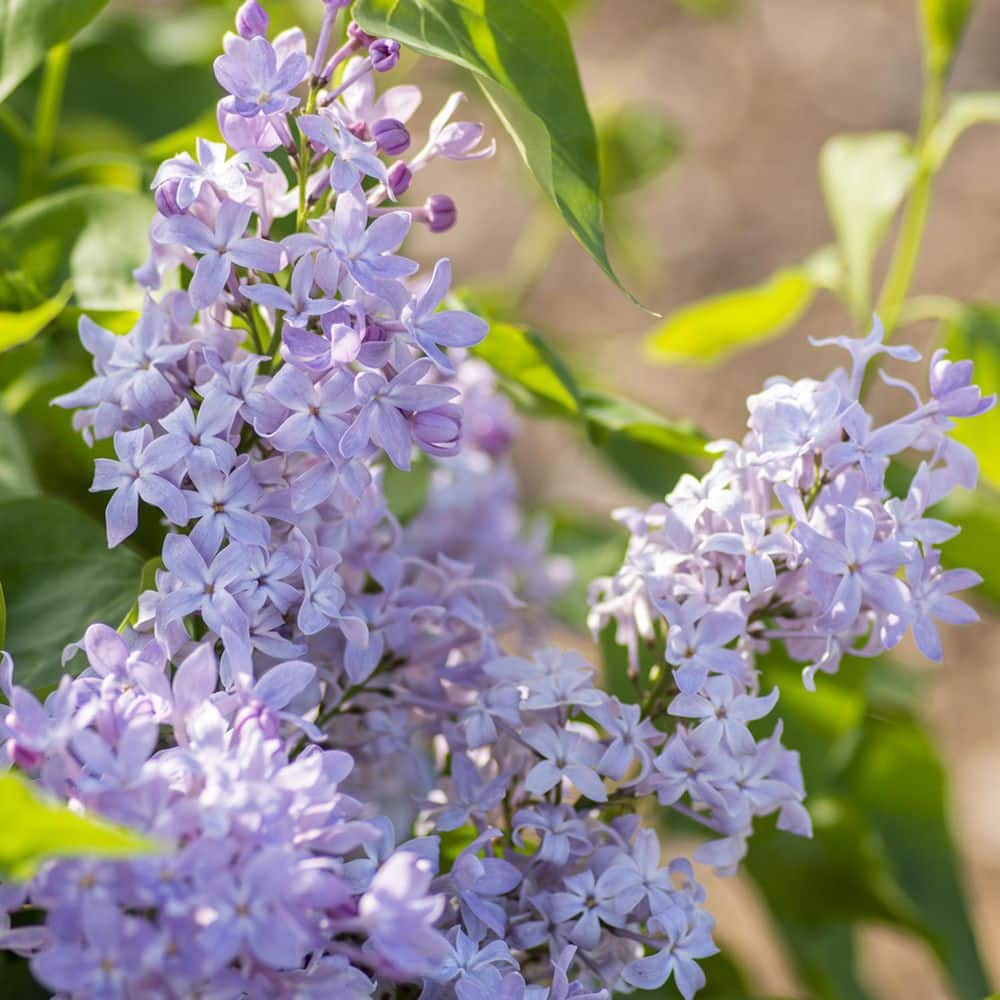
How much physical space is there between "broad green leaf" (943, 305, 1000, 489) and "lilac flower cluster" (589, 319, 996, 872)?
7.4 inches

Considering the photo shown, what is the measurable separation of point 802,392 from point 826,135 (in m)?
1.82

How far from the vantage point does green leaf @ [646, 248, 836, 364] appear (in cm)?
73

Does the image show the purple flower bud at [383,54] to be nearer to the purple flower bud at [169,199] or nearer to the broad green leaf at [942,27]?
the purple flower bud at [169,199]

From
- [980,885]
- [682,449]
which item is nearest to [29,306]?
[682,449]

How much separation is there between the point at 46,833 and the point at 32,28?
1.17 feet

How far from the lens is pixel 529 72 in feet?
1.52

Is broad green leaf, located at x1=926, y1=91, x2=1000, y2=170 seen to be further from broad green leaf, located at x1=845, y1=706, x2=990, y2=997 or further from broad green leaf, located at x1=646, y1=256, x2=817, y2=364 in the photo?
broad green leaf, located at x1=845, y1=706, x2=990, y2=997

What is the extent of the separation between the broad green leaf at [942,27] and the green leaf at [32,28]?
382 millimetres

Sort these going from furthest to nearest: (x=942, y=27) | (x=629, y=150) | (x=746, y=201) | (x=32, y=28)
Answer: (x=746, y=201) → (x=629, y=150) → (x=942, y=27) → (x=32, y=28)

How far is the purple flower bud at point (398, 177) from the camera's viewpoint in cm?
43

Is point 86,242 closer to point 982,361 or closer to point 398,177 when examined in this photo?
point 398,177

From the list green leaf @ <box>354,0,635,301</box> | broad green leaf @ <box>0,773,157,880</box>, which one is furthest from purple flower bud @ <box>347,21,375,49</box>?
broad green leaf @ <box>0,773,157,880</box>

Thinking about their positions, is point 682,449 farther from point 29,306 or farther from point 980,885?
point 980,885

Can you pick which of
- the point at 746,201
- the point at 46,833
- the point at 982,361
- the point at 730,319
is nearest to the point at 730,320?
the point at 730,319
